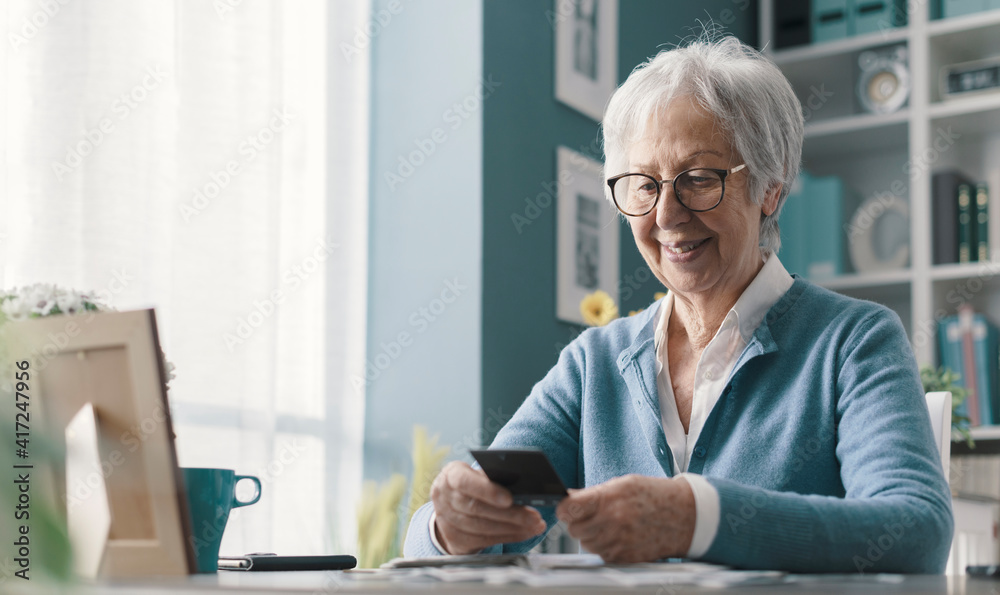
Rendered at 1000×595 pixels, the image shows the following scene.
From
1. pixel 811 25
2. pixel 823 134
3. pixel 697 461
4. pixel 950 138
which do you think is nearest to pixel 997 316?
pixel 950 138

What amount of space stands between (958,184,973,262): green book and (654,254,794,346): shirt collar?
196 cm

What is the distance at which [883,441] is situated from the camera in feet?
3.32

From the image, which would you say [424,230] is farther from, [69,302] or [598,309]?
[69,302]

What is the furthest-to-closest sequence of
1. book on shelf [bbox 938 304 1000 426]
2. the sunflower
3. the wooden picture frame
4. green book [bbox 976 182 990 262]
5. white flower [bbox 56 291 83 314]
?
green book [bbox 976 182 990 262], book on shelf [bbox 938 304 1000 426], the sunflower, white flower [bbox 56 291 83 314], the wooden picture frame

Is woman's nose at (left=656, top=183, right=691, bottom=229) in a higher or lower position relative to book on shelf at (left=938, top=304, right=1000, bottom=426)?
higher

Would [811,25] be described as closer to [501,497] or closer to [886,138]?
[886,138]

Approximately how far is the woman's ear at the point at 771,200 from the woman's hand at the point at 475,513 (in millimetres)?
675

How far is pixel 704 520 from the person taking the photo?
83 centimetres

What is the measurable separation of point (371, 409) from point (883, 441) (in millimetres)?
1656

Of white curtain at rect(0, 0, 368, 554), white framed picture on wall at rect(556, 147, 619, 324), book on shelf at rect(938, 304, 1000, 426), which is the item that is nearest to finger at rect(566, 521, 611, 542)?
white curtain at rect(0, 0, 368, 554)

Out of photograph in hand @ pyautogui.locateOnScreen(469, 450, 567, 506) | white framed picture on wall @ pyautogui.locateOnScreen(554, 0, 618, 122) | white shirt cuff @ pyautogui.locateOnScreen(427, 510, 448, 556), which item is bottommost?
white shirt cuff @ pyautogui.locateOnScreen(427, 510, 448, 556)

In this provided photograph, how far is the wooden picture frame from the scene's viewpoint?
773 mm

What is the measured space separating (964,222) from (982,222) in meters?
0.05

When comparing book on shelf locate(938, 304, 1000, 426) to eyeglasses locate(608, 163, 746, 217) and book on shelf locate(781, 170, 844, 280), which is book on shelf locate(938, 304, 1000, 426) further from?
eyeglasses locate(608, 163, 746, 217)
